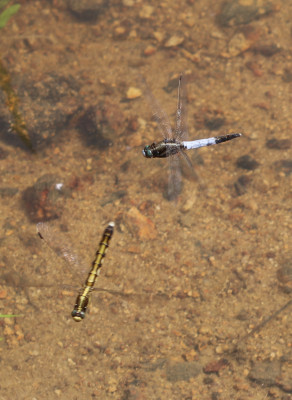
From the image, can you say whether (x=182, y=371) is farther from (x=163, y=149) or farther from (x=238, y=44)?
(x=238, y=44)

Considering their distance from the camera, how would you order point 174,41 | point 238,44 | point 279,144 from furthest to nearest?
point 174,41, point 238,44, point 279,144

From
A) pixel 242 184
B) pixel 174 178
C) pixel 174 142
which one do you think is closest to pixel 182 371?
pixel 174 178

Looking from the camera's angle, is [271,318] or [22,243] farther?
[22,243]

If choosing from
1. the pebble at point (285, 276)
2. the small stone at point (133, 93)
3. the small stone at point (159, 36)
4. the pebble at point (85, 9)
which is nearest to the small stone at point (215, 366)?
the pebble at point (285, 276)

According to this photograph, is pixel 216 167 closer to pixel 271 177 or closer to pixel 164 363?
pixel 271 177

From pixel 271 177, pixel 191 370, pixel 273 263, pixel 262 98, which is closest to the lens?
pixel 191 370

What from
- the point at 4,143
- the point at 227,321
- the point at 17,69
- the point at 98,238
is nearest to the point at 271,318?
the point at 227,321

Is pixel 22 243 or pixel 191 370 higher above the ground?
pixel 22 243

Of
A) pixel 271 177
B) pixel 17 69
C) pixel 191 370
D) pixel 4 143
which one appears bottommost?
pixel 191 370

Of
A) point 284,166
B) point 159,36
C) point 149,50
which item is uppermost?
point 159,36
